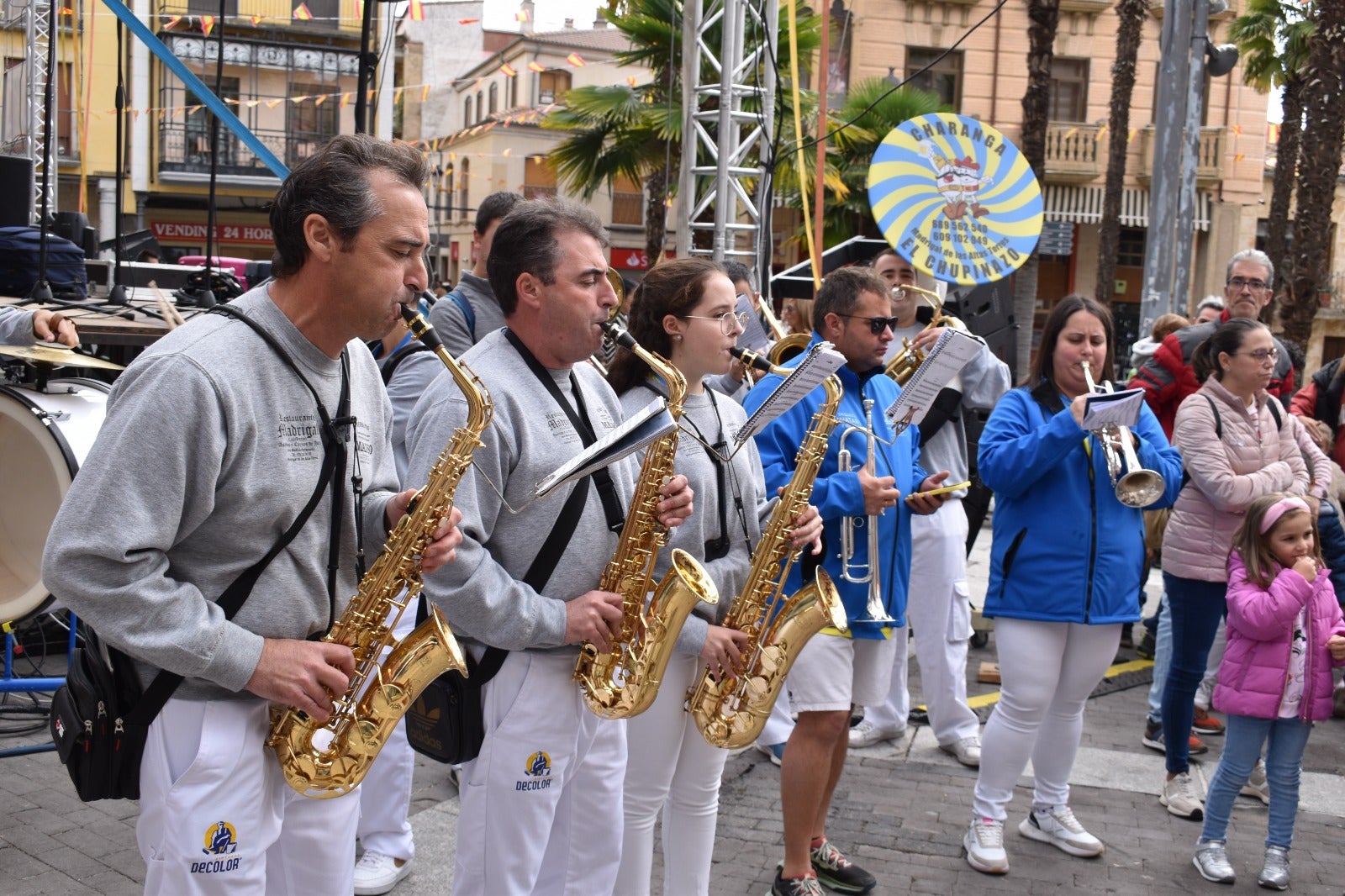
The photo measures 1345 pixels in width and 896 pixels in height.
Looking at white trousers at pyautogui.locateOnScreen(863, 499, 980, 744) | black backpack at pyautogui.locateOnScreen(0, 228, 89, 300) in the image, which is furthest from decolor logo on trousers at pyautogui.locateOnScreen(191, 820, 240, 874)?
black backpack at pyautogui.locateOnScreen(0, 228, 89, 300)

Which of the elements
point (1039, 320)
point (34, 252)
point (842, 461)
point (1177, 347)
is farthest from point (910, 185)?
point (1039, 320)

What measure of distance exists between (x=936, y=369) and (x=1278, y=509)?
1.53 metres

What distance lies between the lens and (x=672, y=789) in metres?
3.62

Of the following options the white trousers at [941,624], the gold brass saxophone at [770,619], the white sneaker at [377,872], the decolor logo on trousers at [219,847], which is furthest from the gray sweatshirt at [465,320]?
the decolor logo on trousers at [219,847]

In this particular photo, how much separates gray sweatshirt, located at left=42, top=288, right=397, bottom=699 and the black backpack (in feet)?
15.7

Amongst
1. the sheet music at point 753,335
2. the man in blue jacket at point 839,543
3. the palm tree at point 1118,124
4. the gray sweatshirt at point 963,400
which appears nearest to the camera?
the man in blue jacket at point 839,543

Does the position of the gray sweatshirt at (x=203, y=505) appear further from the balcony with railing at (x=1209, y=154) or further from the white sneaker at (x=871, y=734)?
the balcony with railing at (x=1209, y=154)

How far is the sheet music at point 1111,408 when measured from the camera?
398 centimetres

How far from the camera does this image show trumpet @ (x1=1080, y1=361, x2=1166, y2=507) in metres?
4.19

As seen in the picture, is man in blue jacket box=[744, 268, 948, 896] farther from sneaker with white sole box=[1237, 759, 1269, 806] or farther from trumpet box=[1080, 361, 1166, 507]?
sneaker with white sole box=[1237, 759, 1269, 806]

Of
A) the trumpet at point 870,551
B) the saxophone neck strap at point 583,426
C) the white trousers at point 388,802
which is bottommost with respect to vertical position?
the white trousers at point 388,802

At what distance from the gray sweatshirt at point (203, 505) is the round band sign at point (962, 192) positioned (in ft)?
14.1

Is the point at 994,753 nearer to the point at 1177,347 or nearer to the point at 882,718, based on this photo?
the point at 882,718

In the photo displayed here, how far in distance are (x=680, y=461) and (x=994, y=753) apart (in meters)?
1.85
